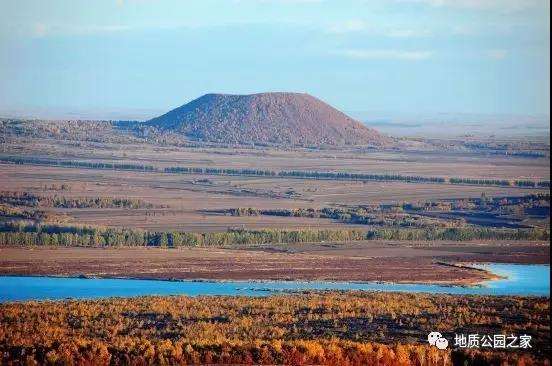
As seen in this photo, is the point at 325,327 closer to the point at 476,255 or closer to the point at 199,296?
the point at 199,296

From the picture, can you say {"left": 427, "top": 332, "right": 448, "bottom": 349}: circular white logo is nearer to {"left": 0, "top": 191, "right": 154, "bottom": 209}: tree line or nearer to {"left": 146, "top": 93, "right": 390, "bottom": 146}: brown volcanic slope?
{"left": 0, "top": 191, "right": 154, "bottom": 209}: tree line

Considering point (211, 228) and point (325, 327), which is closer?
point (325, 327)

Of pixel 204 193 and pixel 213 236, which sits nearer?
pixel 213 236

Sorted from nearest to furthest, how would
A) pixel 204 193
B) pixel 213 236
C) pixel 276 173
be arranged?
pixel 213 236 < pixel 204 193 < pixel 276 173

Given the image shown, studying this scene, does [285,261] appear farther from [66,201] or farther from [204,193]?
[204,193]

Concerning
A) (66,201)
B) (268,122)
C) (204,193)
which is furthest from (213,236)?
(268,122)

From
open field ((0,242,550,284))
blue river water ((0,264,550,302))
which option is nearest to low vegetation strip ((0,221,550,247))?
open field ((0,242,550,284))

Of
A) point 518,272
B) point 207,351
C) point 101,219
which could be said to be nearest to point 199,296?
point 207,351

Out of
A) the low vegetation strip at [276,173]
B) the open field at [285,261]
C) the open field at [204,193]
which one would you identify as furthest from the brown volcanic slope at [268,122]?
the open field at [285,261]
